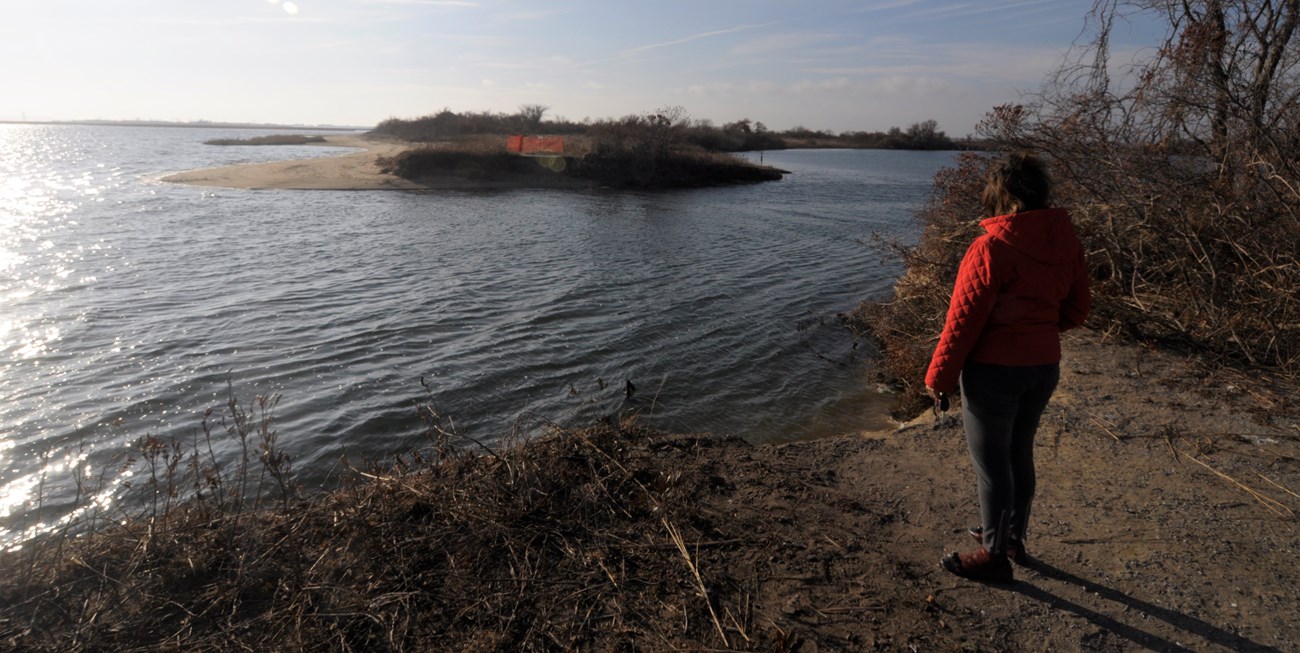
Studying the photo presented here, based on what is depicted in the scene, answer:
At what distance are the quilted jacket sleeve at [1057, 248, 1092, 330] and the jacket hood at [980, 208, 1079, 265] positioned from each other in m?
0.26

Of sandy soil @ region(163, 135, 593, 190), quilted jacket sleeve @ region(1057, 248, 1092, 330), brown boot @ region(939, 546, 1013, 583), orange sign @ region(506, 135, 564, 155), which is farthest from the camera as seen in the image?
orange sign @ region(506, 135, 564, 155)

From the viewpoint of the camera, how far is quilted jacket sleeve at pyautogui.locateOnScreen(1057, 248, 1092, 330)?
3273 mm

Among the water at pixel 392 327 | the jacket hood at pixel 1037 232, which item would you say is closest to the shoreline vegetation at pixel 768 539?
the water at pixel 392 327

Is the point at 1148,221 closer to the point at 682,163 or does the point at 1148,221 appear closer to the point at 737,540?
the point at 737,540

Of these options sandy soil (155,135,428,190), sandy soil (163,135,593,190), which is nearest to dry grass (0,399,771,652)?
sandy soil (155,135,428,190)

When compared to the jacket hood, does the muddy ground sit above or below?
below

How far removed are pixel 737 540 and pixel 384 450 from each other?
4143 millimetres

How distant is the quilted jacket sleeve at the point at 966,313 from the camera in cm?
304

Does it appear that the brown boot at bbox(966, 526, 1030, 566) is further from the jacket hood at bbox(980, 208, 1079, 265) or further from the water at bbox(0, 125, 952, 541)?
the water at bbox(0, 125, 952, 541)

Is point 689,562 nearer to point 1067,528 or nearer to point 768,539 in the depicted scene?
point 768,539

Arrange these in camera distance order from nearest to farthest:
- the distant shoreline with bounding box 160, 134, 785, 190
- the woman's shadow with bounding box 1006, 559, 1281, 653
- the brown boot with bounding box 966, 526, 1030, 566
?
the woman's shadow with bounding box 1006, 559, 1281, 653, the brown boot with bounding box 966, 526, 1030, 566, the distant shoreline with bounding box 160, 134, 785, 190

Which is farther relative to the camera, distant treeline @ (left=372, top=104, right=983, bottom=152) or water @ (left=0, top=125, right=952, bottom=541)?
distant treeline @ (left=372, top=104, right=983, bottom=152)

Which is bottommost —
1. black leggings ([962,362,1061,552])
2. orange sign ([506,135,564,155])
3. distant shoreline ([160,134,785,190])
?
black leggings ([962,362,1061,552])

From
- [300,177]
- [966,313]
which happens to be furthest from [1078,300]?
[300,177]
